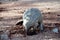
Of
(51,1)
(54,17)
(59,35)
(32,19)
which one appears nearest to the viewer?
(32,19)

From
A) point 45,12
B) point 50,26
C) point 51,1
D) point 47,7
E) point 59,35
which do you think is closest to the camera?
point 59,35

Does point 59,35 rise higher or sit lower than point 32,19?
lower

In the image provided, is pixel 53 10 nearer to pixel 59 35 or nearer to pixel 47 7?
pixel 47 7

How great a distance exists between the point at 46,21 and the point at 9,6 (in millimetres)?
3541

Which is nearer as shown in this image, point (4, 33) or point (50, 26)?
point (4, 33)

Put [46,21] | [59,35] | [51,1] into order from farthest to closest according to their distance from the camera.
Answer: [51,1] < [46,21] < [59,35]

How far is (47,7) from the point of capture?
33.1ft

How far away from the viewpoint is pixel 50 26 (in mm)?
6785

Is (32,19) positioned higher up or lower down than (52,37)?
higher up

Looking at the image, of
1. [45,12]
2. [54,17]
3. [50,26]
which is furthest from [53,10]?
[50,26]

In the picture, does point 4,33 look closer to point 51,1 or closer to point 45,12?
point 45,12

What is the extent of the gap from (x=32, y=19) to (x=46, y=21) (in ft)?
6.66

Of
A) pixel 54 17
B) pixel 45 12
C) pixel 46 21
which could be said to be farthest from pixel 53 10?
pixel 46 21

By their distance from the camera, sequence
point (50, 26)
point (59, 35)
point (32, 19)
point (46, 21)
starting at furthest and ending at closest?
point (46, 21) < point (50, 26) < point (59, 35) < point (32, 19)
